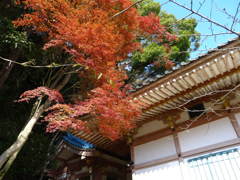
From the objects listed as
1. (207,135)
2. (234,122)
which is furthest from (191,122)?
(234,122)

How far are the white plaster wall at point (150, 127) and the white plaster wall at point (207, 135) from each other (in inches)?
26.2

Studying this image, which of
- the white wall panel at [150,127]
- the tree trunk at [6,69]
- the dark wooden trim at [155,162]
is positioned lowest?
the dark wooden trim at [155,162]

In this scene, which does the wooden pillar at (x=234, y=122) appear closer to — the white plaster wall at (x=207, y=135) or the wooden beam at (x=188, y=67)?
the white plaster wall at (x=207, y=135)

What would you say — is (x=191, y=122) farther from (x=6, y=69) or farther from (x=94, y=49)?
(x=6, y=69)

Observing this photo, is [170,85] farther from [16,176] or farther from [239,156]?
[16,176]

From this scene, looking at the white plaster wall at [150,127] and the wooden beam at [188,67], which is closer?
the wooden beam at [188,67]

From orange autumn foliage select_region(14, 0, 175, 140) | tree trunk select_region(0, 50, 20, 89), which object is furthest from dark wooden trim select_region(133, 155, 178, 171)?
tree trunk select_region(0, 50, 20, 89)

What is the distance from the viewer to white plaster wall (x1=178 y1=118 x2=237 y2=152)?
15.2ft

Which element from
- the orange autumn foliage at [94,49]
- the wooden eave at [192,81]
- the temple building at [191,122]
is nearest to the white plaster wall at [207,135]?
the temple building at [191,122]

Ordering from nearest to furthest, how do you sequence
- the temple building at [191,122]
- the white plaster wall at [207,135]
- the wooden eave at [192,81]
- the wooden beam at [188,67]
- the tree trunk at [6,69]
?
the wooden beam at [188,67], the wooden eave at [192,81], the temple building at [191,122], the white plaster wall at [207,135], the tree trunk at [6,69]

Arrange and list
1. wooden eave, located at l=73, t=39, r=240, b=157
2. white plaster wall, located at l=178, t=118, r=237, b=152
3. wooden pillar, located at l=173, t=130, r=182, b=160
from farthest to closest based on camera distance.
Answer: wooden pillar, located at l=173, t=130, r=182, b=160 → white plaster wall, located at l=178, t=118, r=237, b=152 → wooden eave, located at l=73, t=39, r=240, b=157

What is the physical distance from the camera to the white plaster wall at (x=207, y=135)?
4629mm

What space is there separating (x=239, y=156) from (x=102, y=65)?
4725mm

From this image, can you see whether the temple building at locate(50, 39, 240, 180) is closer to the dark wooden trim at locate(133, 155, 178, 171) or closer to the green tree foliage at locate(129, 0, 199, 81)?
the dark wooden trim at locate(133, 155, 178, 171)
